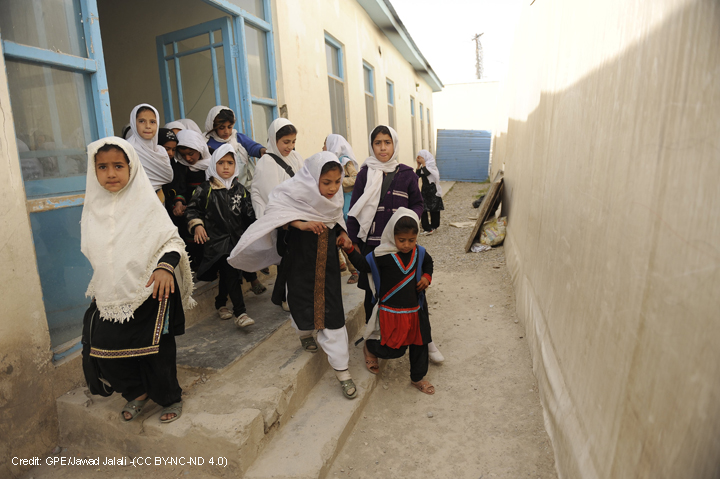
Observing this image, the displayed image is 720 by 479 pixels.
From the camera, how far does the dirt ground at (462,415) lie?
2.14 metres

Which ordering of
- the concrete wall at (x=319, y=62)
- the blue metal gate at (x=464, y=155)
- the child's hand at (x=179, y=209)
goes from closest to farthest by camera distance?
the child's hand at (x=179, y=209) < the concrete wall at (x=319, y=62) < the blue metal gate at (x=464, y=155)

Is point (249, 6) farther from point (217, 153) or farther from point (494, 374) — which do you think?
point (494, 374)

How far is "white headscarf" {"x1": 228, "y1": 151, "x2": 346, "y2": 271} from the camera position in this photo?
8.13 ft

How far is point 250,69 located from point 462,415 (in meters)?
3.90

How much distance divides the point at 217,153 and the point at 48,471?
2029mm

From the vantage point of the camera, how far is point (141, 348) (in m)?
2.01

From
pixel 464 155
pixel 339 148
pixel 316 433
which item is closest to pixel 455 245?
pixel 339 148

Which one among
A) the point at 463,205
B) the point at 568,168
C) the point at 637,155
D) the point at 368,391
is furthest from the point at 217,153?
the point at 463,205

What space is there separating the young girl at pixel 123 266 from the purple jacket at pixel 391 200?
1.42 meters

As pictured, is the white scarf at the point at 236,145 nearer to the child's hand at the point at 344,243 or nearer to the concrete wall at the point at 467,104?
the child's hand at the point at 344,243

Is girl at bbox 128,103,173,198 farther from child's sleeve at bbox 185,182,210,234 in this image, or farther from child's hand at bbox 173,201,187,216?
child's sleeve at bbox 185,182,210,234

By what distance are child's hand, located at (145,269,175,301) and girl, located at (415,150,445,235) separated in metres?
5.56

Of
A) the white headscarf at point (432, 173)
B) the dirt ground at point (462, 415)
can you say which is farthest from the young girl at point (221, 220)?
the white headscarf at point (432, 173)

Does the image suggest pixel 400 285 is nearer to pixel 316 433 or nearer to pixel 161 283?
pixel 316 433
